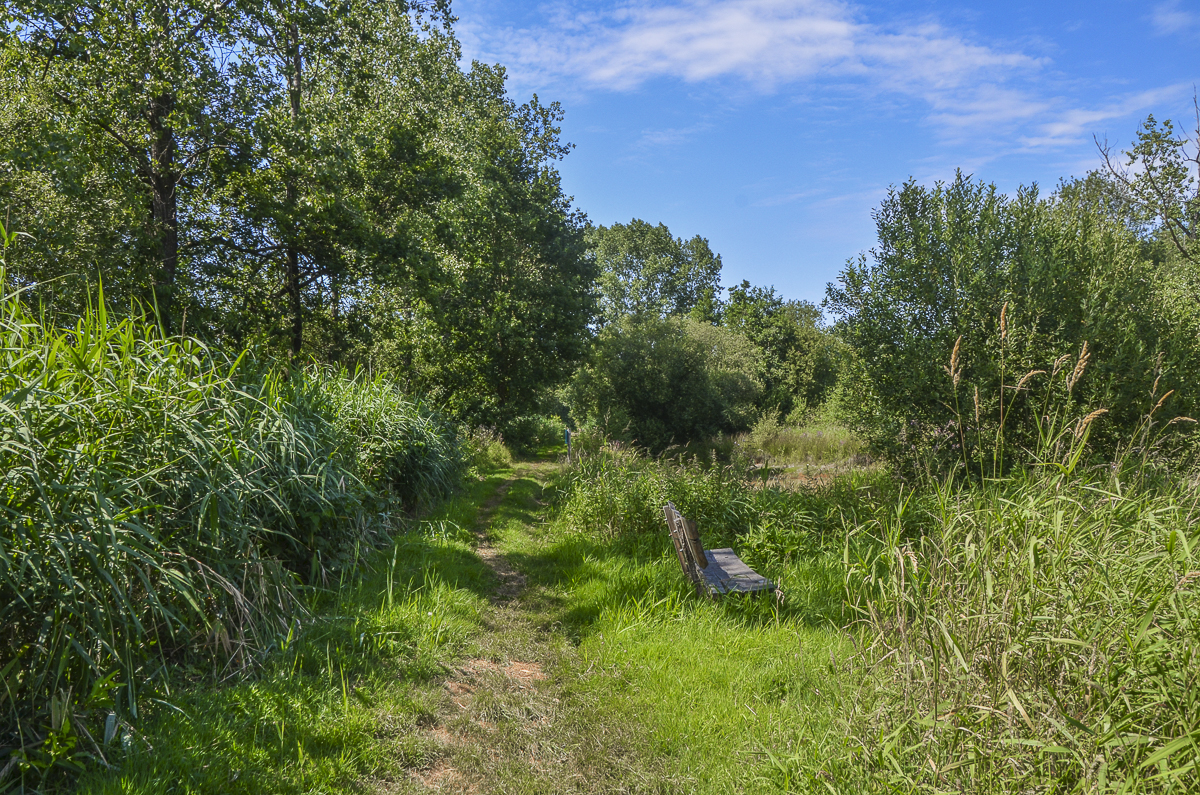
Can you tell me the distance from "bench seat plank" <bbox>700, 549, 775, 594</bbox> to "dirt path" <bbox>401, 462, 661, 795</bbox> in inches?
53.1

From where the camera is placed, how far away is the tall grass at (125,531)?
267 centimetres

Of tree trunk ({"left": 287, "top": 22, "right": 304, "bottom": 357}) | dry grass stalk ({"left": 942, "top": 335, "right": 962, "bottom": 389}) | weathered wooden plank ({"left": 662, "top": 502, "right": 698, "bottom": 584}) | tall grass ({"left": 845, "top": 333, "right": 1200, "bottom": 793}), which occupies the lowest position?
weathered wooden plank ({"left": 662, "top": 502, "right": 698, "bottom": 584})

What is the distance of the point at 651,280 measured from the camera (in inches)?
2148

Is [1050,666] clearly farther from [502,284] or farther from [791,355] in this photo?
[791,355]

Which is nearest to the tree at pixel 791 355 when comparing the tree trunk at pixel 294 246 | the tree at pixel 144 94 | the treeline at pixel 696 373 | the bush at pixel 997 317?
the treeline at pixel 696 373

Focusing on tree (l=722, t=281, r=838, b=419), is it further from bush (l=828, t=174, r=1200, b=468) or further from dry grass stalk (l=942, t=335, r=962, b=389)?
dry grass stalk (l=942, t=335, r=962, b=389)

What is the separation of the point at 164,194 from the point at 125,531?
31.0ft

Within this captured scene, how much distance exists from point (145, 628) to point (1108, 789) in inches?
166

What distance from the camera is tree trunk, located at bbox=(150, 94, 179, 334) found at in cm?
941

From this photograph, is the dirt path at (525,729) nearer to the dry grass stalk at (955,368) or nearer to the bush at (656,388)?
the dry grass stalk at (955,368)

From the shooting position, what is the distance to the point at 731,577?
532 centimetres

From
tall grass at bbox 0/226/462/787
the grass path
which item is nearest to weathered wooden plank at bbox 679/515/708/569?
the grass path

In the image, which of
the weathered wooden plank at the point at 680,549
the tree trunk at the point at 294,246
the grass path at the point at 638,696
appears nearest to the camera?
the grass path at the point at 638,696

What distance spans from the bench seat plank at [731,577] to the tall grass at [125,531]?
3281 millimetres
